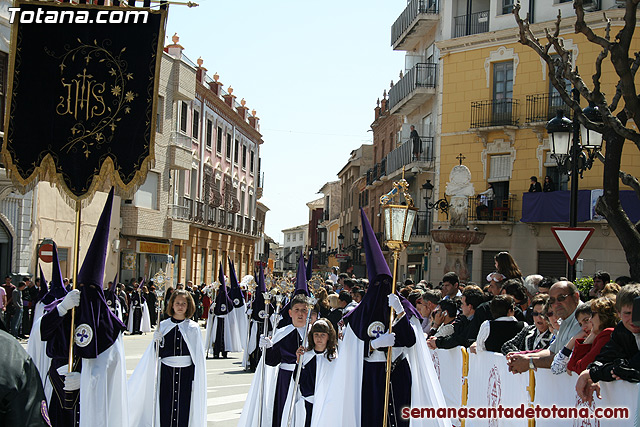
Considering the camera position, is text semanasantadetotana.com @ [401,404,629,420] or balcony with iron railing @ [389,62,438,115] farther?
balcony with iron railing @ [389,62,438,115]

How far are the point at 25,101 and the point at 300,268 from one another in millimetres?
4092

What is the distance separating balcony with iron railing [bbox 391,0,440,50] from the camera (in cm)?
3309

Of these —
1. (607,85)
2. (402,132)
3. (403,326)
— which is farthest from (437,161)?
(403,326)

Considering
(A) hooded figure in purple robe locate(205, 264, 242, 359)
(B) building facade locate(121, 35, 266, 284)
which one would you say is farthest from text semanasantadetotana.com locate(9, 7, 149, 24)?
(B) building facade locate(121, 35, 266, 284)

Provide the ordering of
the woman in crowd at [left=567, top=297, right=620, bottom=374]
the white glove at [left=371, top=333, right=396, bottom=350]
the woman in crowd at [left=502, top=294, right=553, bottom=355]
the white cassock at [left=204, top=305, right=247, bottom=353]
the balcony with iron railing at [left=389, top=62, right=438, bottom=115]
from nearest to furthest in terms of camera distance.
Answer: the woman in crowd at [left=567, top=297, right=620, bottom=374]
the white glove at [left=371, top=333, right=396, bottom=350]
the woman in crowd at [left=502, top=294, right=553, bottom=355]
the white cassock at [left=204, top=305, right=247, bottom=353]
the balcony with iron railing at [left=389, top=62, right=438, bottom=115]

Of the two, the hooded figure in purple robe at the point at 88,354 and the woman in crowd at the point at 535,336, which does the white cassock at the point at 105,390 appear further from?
the woman in crowd at the point at 535,336

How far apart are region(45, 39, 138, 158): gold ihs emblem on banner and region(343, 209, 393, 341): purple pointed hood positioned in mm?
3744

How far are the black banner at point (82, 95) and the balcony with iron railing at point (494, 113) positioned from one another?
19974 mm

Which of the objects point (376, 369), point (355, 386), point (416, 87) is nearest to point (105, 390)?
point (355, 386)

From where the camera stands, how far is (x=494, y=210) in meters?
28.9

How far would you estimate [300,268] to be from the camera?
11406 mm

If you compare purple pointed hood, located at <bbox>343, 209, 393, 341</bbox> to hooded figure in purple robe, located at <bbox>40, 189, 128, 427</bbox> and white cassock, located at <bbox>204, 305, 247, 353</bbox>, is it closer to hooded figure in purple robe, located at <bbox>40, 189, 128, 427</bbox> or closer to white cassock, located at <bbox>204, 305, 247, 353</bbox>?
hooded figure in purple robe, located at <bbox>40, 189, 128, 427</bbox>

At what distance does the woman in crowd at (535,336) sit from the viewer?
27.0 feet

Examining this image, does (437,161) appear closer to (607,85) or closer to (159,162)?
(607,85)
